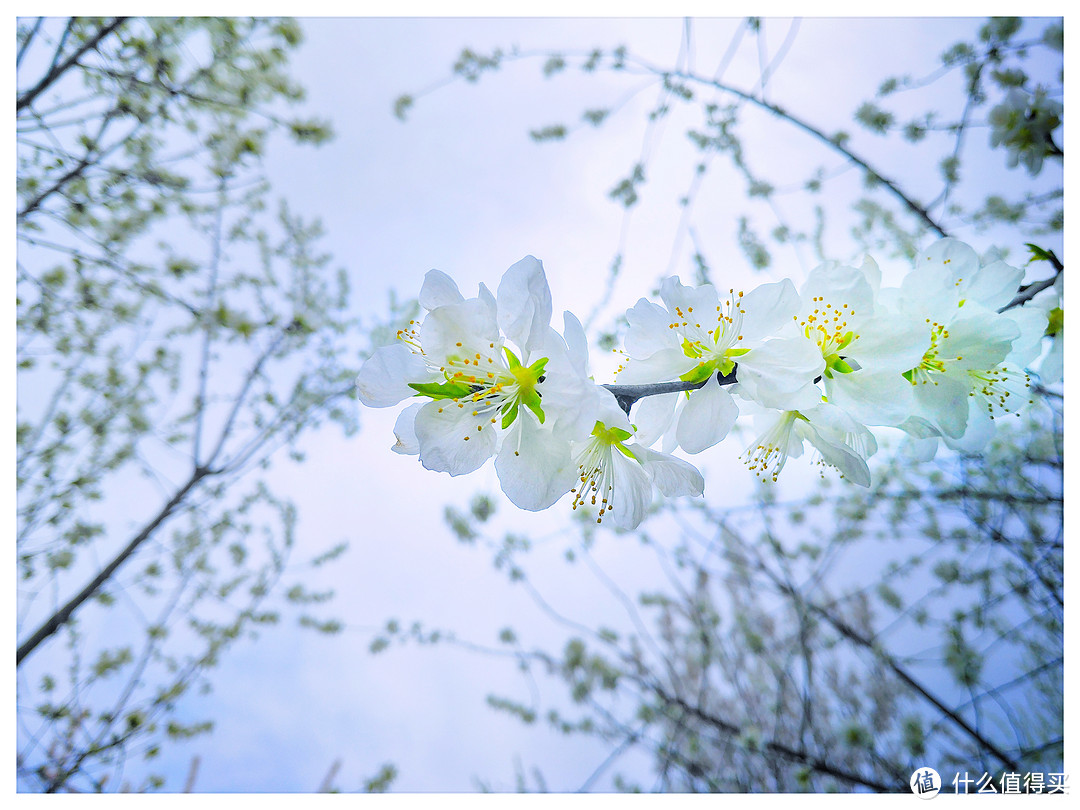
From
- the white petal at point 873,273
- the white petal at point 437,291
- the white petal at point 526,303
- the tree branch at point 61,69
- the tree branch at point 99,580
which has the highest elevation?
the tree branch at point 61,69

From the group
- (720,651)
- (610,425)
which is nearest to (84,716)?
(610,425)

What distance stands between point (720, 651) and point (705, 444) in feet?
6.31

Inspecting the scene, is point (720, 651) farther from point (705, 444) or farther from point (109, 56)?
point (109, 56)

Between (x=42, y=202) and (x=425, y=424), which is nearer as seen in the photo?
(x=425, y=424)

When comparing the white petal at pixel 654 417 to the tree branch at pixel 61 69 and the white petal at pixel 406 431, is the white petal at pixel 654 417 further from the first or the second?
the tree branch at pixel 61 69

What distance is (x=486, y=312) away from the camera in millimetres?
438

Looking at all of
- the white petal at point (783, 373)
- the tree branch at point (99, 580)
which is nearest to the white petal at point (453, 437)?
the white petal at point (783, 373)

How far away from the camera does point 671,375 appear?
49cm

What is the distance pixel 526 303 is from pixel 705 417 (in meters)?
0.18

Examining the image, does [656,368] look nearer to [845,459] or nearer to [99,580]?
[845,459]

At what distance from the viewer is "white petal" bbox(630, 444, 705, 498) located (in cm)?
44

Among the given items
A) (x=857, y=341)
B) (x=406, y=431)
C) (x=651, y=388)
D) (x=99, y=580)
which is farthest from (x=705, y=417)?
(x=99, y=580)

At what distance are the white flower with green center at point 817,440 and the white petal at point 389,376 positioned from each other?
1.07 ft

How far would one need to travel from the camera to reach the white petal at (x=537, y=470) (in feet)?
1.41
